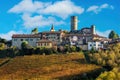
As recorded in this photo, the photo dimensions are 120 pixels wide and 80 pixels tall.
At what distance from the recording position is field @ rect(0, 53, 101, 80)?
112 m

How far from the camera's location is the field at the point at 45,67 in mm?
112250

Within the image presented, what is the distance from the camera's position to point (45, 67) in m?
120

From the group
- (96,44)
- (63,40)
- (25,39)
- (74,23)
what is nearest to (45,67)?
(96,44)

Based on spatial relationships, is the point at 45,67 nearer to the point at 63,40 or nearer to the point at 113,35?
the point at 63,40

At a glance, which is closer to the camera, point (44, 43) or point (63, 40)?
point (44, 43)

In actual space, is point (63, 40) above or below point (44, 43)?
above

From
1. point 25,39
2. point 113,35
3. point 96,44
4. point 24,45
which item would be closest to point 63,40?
point 25,39

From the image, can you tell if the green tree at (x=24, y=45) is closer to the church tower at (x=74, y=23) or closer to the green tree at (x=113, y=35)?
the church tower at (x=74, y=23)

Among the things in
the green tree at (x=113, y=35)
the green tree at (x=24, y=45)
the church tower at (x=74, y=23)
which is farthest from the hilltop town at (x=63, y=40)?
the green tree at (x=113, y=35)

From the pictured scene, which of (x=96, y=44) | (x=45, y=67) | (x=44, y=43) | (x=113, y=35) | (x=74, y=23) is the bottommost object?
(x=45, y=67)

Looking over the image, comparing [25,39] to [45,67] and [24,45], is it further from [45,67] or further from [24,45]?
[45,67]

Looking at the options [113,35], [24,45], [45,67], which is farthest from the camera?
[113,35]

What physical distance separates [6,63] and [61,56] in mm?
18110

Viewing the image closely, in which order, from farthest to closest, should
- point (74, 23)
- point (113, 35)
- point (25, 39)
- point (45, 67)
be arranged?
point (74, 23) < point (113, 35) < point (25, 39) < point (45, 67)
